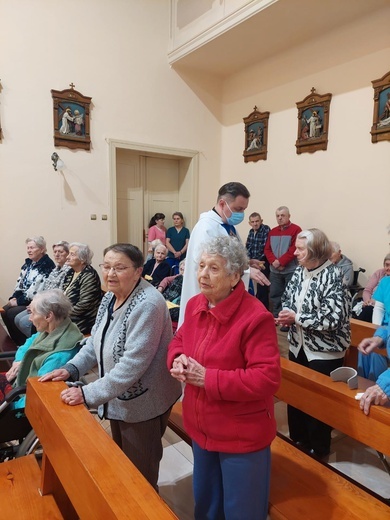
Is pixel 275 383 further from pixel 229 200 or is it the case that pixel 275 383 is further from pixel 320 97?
pixel 320 97

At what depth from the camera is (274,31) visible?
18.1ft

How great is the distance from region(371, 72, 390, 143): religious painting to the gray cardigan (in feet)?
14.5

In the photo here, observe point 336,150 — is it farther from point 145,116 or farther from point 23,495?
point 23,495

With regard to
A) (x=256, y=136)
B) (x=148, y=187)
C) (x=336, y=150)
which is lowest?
(x=148, y=187)

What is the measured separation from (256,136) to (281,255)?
7.91 feet

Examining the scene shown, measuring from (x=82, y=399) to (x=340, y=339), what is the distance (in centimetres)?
140

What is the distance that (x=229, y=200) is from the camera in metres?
2.38

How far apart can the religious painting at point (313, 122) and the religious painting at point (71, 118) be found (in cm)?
335

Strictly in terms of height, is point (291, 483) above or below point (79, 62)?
below

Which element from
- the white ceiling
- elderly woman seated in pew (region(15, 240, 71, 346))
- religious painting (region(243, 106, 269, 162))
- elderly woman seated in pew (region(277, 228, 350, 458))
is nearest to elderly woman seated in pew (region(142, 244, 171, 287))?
elderly woman seated in pew (region(15, 240, 71, 346))

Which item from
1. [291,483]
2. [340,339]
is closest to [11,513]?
[291,483]

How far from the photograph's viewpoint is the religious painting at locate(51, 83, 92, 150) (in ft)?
19.0

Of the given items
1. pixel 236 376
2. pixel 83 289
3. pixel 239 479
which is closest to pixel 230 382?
pixel 236 376

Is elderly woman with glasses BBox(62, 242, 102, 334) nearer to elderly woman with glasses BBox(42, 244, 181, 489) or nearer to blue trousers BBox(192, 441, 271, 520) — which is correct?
elderly woman with glasses BBox(42, 244, 181, 489)
